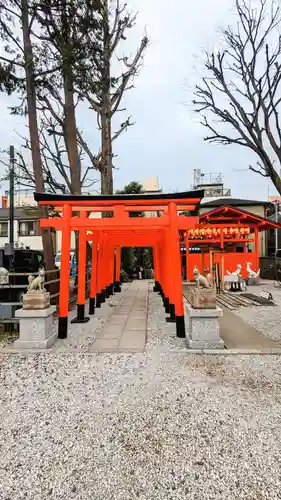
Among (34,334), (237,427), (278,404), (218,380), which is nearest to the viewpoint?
(237,427)

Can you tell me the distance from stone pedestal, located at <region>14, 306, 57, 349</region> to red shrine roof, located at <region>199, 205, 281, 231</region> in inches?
499

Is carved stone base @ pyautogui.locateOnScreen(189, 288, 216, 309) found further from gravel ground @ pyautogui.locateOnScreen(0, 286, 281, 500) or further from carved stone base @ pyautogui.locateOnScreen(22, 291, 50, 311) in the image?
carved stone base @ pyautogui.locateOnScreen(22, 291, 50, 311)

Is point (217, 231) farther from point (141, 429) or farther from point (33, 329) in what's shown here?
point (141, 429)

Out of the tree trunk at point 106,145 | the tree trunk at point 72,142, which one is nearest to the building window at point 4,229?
the tree trunk at point 106,145

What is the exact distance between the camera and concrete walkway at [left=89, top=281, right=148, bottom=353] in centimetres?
505

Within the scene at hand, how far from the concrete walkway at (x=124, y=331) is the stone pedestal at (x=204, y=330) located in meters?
0.86

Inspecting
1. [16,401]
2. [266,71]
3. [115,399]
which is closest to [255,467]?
[115,399]

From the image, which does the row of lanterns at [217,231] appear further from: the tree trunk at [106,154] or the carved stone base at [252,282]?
the tree trunk at [106,154]

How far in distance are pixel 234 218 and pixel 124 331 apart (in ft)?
39.8

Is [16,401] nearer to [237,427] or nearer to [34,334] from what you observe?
[34,334]

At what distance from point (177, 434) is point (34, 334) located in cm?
314

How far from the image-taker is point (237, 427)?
2.64 metres

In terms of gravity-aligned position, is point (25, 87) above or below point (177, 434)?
above

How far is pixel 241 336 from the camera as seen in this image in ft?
18.5
